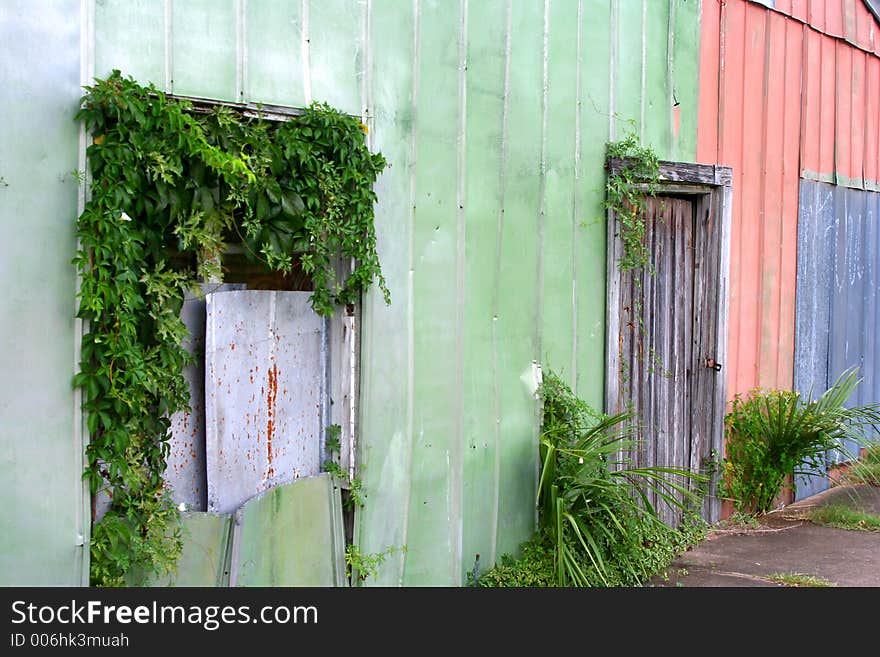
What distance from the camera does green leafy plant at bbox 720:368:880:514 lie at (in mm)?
7250

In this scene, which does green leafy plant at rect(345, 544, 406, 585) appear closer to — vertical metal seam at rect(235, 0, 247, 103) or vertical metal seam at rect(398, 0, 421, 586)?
vertical metal seam at rect(398, 0, 421, 586)

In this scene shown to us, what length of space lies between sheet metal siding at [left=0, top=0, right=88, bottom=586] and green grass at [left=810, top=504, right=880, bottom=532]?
563 cm

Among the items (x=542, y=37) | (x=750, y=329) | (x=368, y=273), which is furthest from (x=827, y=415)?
(x=368, y=273)

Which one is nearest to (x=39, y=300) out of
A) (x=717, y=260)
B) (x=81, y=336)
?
(x=81, y=336)

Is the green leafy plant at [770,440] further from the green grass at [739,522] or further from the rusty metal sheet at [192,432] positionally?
the rusty metal sheet at [192,432]

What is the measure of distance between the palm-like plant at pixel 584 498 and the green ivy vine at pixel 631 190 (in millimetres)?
1041

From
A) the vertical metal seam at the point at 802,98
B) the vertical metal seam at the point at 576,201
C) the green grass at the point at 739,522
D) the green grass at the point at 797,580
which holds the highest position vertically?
the vertical metal seam at the point at 802,98

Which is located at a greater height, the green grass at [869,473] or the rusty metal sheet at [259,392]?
the rusty metal sheet at [259,392]

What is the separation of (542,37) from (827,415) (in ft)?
11.7

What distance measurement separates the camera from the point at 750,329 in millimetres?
7551

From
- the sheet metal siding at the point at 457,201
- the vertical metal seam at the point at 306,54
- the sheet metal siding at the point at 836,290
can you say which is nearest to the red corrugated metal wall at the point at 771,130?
the sheet metal siding at the point at 836,290

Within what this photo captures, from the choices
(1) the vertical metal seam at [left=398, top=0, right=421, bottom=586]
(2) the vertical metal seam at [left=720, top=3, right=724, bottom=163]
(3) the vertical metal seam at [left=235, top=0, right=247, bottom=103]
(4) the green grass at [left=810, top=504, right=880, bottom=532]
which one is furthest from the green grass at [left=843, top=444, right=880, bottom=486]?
(3) the vertical metal seam at [left=235, top=0, right=247, bottom=103]

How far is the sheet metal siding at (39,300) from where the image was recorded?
3584 millimetres

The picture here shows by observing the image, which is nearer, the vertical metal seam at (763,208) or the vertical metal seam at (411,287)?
the vertical metal seam at (411,287)
